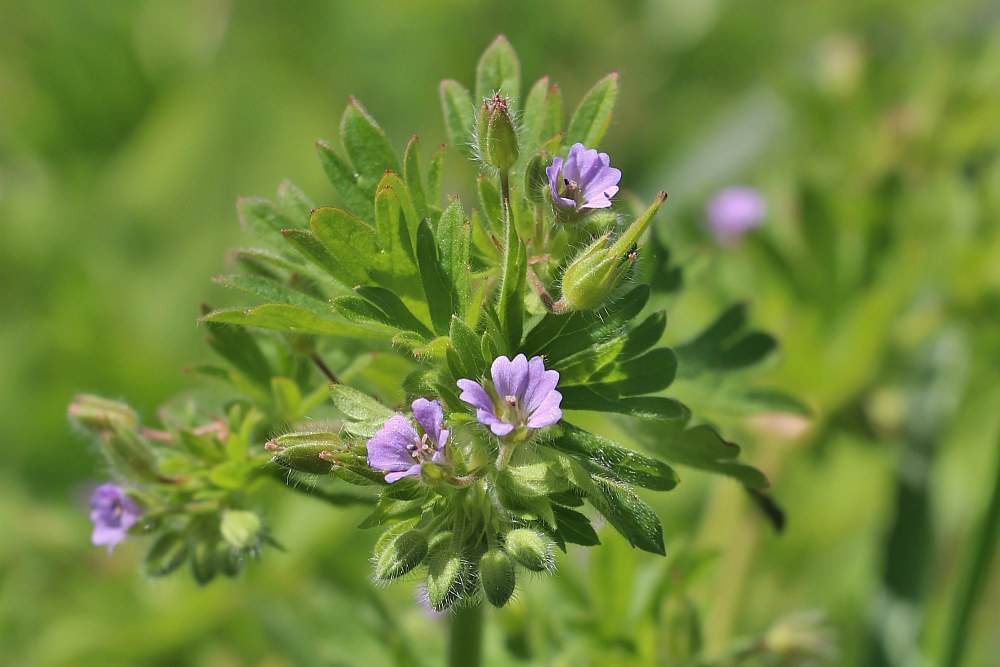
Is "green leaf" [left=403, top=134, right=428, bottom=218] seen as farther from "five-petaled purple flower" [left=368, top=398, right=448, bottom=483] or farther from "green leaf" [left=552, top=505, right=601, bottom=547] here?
"green leaf" [left=552, top=505, right=601, bottom=547]

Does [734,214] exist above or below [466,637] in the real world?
below

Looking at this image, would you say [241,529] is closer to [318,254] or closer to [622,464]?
[318,254]

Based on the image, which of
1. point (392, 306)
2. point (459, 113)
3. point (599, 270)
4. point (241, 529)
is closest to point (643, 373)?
point (599, 270)

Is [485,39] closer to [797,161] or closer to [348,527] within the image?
[797,161]

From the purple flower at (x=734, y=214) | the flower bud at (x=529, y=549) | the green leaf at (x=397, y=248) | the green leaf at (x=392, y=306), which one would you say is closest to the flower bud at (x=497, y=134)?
the green leaf at (x=397, y=248)

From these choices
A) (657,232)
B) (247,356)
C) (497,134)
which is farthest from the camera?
(657,232)

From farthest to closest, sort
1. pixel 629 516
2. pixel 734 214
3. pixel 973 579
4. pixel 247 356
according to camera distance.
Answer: pixel 734 214
pixel 973 579
pixel 247 356
pixel 629 516

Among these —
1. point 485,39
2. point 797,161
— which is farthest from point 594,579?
point 485,39
